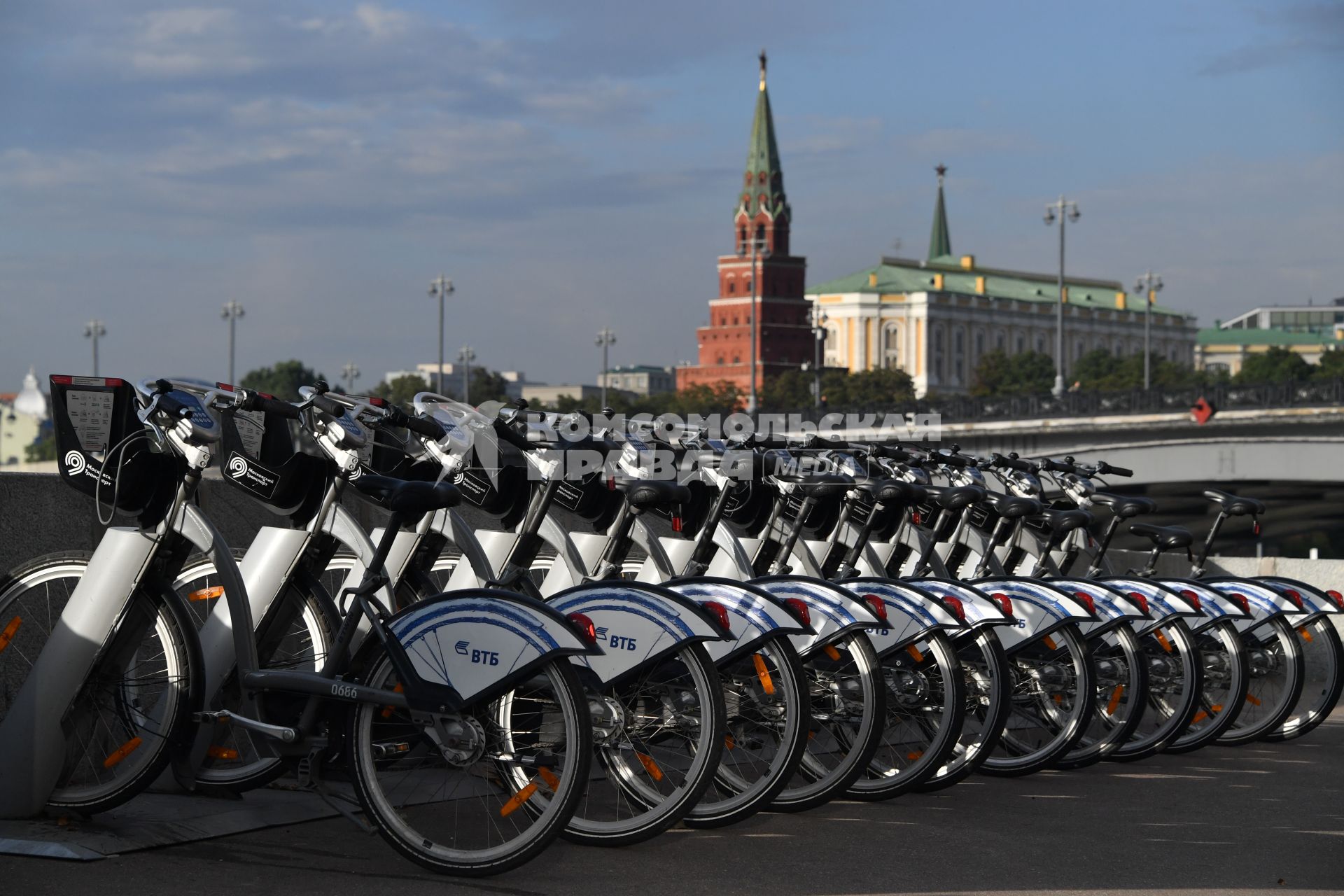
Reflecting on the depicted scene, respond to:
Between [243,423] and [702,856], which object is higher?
[243,423]

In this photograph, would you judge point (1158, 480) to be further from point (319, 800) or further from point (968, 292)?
point (968, 292)

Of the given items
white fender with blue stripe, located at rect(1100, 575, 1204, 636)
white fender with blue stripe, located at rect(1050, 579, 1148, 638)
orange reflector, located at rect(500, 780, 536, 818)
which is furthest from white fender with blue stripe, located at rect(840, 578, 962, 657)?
orange reflector, located at rect(500, 780, 536, 818)

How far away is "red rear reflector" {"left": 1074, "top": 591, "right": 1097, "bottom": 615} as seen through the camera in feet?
19.9

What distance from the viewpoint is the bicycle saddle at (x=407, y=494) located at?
4258mm

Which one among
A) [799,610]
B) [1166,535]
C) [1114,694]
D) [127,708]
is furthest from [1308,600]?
[127,708]

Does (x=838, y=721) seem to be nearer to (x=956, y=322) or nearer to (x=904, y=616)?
(x=904, y=616)

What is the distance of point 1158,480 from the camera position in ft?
117

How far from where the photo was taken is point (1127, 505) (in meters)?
7.86

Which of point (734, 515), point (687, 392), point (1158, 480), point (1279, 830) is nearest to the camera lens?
point (1279, 830)

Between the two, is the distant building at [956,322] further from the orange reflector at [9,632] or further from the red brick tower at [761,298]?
the orange reflector at [9,632]

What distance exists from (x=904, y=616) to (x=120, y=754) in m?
2.49

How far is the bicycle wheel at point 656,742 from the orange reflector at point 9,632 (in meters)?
1.69

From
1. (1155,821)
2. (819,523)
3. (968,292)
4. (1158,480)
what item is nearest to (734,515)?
(819,523)

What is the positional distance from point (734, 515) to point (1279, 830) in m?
2.31
